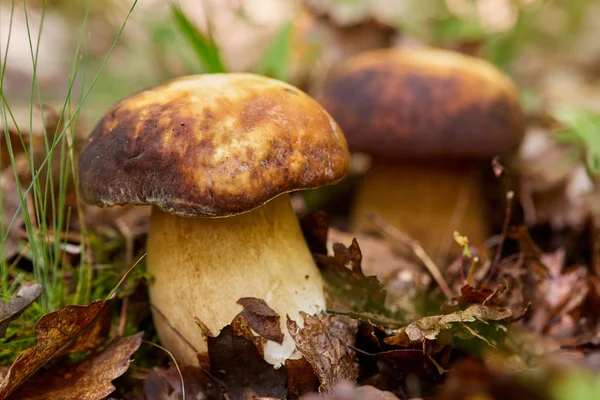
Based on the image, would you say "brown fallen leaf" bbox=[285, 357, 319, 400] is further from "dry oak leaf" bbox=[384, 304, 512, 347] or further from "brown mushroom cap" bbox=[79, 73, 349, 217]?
"brown mushroom cap" bbox=[79, 73, 349, 217]

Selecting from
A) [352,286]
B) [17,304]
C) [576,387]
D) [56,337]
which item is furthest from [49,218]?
[576,387]

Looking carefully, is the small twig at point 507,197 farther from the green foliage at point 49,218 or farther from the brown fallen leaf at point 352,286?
the green foliage at point 49,218

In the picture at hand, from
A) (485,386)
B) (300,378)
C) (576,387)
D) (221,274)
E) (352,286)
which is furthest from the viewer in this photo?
(352,286)

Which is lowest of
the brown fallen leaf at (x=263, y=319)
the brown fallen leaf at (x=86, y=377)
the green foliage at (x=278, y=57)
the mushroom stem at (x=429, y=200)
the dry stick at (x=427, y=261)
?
the mushroom stem at (x=429, y=200)

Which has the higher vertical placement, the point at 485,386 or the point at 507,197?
the point at 485,386

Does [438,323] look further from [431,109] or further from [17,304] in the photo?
[431,109]

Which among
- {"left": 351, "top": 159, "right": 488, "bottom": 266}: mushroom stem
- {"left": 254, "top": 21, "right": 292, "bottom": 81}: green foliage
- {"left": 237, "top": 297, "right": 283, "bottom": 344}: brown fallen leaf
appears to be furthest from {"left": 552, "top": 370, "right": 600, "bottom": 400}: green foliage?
Result: {"left": 254, "top": 21, "right": 292, "bottom": 81}: green foliage

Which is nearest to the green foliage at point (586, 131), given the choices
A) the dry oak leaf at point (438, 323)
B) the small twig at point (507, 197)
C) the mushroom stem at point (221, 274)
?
the small twig at point (507, 197)

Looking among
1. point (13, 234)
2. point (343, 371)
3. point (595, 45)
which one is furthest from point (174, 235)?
point (595, 45)
